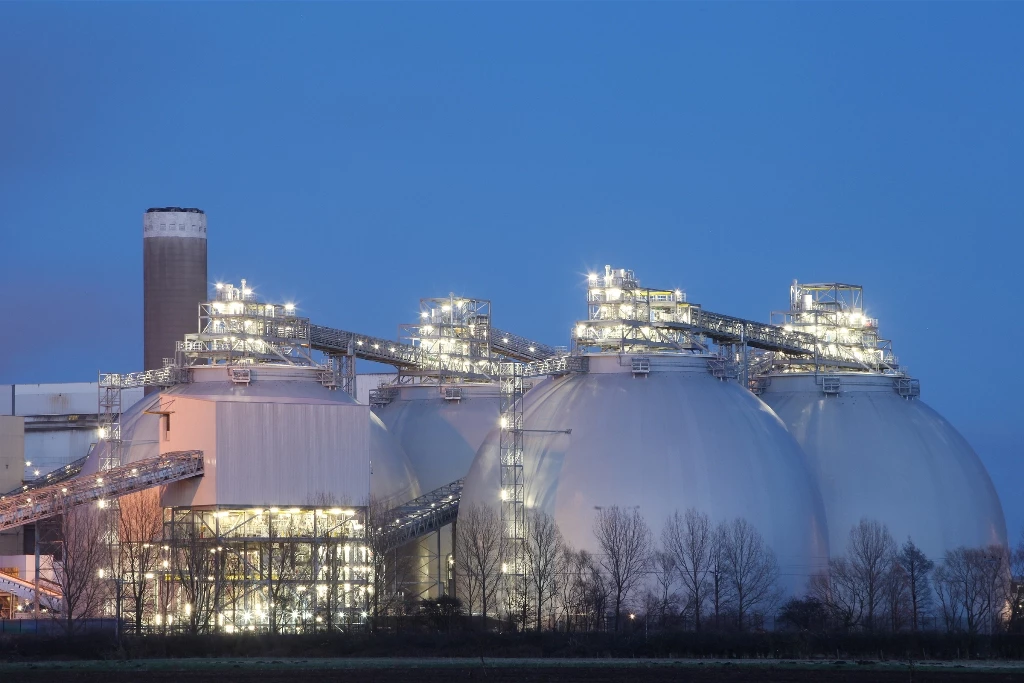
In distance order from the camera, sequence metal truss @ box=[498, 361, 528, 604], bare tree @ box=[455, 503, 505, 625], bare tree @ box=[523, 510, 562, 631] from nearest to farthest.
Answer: bare tree @ box=[523, 510, 562, 631] → metal truss @ box=[498, 361, 528, 604] → bare tree @ box=[455, 503, 505, 625]

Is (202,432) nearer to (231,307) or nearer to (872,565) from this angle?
(231,307)

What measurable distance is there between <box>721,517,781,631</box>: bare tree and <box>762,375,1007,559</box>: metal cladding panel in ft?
32.4

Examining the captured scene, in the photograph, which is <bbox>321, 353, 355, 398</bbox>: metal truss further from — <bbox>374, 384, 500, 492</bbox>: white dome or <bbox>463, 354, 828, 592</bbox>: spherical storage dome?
<bbox>463, 354, 828, 592</bbox>: spherical storage dome

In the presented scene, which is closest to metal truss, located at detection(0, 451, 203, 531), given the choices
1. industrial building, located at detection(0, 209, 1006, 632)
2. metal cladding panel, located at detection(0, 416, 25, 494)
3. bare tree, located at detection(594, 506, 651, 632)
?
industrial building, located at detection(0, 209, 1006, 632)

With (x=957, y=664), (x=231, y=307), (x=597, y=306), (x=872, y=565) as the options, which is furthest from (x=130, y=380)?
(x=957, y=664)

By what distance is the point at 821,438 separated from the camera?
342 ft

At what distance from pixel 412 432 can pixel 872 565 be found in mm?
35228

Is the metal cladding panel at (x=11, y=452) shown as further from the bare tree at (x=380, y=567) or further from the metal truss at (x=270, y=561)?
the metal truss at (x=270, y=561)

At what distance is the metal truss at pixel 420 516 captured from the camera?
325 ft

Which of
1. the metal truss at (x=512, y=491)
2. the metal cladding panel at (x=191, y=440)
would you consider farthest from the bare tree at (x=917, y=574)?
the metal cladding panel at (x=191, y=440)

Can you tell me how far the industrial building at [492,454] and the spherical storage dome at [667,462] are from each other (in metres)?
0.11

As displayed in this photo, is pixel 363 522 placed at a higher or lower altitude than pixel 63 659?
higher

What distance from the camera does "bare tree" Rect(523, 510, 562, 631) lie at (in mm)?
90119

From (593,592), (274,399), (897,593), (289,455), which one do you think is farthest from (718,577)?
(274,399)
